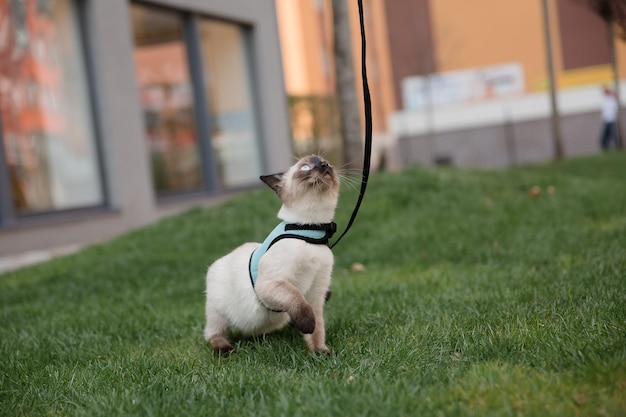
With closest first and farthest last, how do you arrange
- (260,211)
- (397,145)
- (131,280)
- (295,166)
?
1. (295,166)
2. (131,280)
3. (260,211)
4. (397,145)

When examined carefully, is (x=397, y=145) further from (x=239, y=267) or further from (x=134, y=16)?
(x=239, y=267)

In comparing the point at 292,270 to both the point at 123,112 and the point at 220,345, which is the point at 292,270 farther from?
the point at 123,112

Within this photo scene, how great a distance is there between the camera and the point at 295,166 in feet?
11.2

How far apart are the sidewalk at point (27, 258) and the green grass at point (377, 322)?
0.94 m

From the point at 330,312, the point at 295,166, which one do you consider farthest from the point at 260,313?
the point at 330,312

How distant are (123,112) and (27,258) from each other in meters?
2.91

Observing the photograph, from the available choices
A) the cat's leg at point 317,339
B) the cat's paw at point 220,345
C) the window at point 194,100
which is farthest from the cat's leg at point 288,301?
the window at point 194,100

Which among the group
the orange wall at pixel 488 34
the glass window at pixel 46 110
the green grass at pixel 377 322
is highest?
the orange wall at pixel 488 34

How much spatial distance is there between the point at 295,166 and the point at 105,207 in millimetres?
7418

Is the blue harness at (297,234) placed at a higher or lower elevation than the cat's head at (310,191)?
lower

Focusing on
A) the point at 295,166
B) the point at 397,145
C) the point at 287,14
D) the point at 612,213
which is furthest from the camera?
the point at 287,14

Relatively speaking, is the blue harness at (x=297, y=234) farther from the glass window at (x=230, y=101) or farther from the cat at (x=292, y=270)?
the glass window at (x=230, y=101)

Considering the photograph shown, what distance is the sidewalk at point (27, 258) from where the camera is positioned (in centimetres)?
826

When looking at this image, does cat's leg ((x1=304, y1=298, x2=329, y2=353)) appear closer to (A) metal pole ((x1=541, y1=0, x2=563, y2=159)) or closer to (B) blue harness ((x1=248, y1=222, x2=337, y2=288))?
(B) blue harness ((x1=248, y1=222, x2=337, y2=288))
